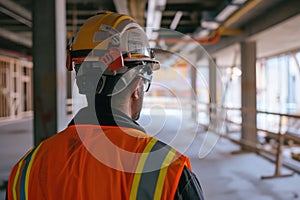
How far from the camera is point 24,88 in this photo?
16.4 m

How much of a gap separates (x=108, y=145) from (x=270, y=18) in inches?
259

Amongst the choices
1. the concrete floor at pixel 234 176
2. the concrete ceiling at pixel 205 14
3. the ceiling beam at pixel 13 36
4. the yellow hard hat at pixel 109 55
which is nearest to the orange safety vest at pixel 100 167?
the yellow hard hat at pixel 109 55

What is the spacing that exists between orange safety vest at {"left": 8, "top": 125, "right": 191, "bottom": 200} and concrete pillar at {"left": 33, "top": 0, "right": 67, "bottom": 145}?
3501 millimetres

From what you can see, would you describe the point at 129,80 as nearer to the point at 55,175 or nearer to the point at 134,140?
the point at 134,140

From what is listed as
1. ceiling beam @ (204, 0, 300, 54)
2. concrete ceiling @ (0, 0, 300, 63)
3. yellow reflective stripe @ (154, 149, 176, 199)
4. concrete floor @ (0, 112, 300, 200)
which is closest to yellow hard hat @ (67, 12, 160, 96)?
yellow reflective stripe @ (154, 149, 176, 199)

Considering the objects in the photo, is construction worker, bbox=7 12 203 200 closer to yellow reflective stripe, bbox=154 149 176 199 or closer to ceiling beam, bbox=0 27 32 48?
yellow reflective stripe, bbox=154 149 176 199

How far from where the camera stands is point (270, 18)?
6.63 metres

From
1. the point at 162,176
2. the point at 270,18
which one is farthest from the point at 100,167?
the point at 270,18

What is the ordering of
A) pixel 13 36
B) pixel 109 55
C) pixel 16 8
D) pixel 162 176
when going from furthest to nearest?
pixel 13 36 < pixel 16 8 < pixel 109 55 < pixel 162 176

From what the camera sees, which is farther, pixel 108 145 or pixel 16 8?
pixel 16 8

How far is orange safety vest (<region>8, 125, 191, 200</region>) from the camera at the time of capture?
782 mm

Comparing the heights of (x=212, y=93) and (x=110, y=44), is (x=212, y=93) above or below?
below

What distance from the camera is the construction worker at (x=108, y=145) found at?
791 millimetres

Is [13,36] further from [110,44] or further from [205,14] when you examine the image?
[110,44]
